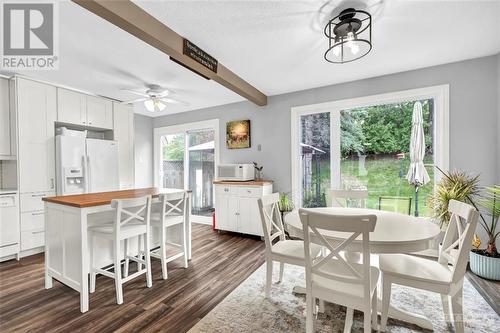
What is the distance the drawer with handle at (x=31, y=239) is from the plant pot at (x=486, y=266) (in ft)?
17.8

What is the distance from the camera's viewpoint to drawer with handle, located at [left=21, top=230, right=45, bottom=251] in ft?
10.1

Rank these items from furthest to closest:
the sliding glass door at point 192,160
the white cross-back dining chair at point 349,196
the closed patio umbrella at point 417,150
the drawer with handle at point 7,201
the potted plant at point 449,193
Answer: the sliding glass door at point 192,160 < the closed patio umbrella at point 417,150 < the drawer with handle at point 7,201 < the white cross-back dining chair at point 349,196 < the potted plant at point 449,193

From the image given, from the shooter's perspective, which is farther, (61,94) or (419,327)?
(61,94)

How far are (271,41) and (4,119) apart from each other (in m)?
3.68

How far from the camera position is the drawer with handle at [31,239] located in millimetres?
3074

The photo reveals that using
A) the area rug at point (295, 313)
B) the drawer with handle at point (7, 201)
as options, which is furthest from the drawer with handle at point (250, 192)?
the drawer with handle at point (7, 201)

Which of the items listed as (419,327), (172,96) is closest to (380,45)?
(419,327)

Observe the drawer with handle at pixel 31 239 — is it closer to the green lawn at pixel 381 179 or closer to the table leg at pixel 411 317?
the table leg at pixel 411 317

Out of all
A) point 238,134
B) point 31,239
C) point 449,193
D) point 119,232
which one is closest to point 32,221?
point 31,239

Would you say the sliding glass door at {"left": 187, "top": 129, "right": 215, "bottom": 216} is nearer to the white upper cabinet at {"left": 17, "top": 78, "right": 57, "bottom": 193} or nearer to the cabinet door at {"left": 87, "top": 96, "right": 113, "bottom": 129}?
the cabinet door at {"left": 87, "top": 96, "right": 113, "bottom": 129}

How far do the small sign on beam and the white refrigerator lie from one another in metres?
2.49

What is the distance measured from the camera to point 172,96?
414cm

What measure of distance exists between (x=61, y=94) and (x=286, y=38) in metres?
3.57

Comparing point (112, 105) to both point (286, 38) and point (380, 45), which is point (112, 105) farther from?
point (380, 45)
